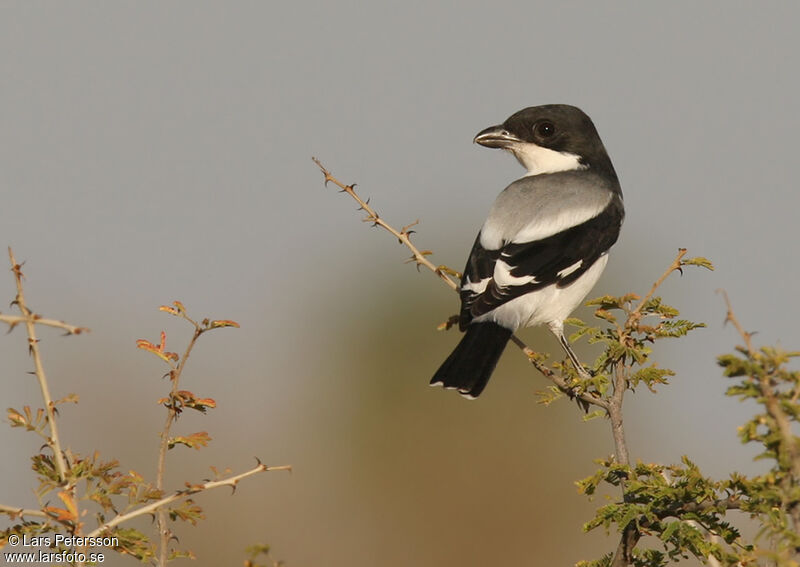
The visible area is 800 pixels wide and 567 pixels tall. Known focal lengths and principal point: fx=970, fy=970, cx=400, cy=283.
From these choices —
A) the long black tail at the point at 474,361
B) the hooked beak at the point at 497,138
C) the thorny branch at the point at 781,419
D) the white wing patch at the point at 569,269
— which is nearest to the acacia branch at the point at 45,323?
the thorny branch at the point at 781,419

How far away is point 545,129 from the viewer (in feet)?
19.0

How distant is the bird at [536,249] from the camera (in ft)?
15.2

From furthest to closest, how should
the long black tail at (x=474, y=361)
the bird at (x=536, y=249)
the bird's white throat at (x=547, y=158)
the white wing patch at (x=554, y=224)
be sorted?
the bird's white throat at (x=547, y=158) → the white wing patch at (x=554, y=224) → the bird at (x=536, y=249) → the long black tail at (x=474, y=361)

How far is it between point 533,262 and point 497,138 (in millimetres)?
1271

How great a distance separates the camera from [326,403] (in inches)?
425

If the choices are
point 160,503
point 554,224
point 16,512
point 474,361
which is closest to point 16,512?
point 16,512

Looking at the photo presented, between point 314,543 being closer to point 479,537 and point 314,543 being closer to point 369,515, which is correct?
point 369,515

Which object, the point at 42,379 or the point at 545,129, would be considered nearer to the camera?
the point at 42,379

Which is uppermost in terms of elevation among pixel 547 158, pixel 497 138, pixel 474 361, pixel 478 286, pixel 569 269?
pixel 497 138

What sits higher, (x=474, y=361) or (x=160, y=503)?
(x=474, y=361)

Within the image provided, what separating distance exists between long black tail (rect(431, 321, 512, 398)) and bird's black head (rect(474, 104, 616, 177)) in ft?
4.77

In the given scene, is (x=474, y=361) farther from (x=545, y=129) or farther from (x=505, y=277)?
(x=545, y=129)

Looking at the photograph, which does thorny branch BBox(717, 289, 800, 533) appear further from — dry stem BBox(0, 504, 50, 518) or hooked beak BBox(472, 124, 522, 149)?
hooked beak BBox(472, 124, 522, 149)

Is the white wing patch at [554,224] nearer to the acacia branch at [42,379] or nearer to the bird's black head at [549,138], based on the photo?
the bird's black head at [549,138]
